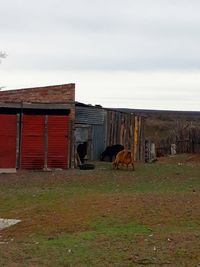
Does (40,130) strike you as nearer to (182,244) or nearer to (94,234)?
(94,234)

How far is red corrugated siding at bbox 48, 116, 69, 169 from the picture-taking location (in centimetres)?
2664

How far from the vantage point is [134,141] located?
35.0 metres

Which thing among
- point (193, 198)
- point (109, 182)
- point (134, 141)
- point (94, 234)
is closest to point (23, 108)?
point (109, 182)

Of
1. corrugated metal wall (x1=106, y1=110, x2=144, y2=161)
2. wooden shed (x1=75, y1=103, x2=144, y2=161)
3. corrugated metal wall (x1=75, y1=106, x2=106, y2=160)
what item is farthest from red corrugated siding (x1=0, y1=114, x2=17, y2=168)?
corrugated metal wall (x1=106, y1=110, x2=144, y2=161)

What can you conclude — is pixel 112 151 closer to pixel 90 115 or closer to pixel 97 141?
pixel 97 141

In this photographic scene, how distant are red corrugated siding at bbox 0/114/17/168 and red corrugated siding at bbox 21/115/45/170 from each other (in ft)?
1.26

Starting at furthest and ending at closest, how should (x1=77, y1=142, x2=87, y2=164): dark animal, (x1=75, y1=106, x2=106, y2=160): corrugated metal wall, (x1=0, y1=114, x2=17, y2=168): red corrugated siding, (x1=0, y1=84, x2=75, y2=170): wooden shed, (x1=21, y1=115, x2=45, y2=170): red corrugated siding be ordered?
(x1=75, y1=106, x2=106, y2=160): corrugated metal wall → (x1=77, y1=142, x2=87, y2=164): dark animal → (x1=21, y1=115, x2=45, y2=170): red corrugated siding → (x1=0, y1=84, x2=75, y2=170): wooden shed → (x1=0, y1=114, x2=17, y2=168): red corrugated siding

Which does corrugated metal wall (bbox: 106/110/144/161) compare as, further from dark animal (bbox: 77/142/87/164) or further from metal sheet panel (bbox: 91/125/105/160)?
dark animal (bbox: 77/142/87/164)

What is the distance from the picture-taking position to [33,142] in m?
26.6

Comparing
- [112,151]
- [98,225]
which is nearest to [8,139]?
[112,151]

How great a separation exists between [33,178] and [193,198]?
870cm

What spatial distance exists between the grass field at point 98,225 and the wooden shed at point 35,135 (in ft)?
17.1

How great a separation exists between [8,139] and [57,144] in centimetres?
198

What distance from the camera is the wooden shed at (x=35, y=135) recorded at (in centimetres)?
2616
